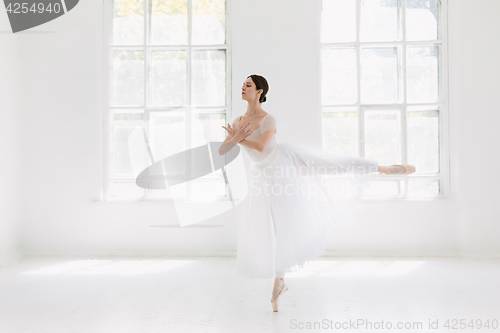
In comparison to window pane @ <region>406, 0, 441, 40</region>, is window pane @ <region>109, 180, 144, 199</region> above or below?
below

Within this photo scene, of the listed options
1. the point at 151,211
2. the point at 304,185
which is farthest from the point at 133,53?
the point at 304,185

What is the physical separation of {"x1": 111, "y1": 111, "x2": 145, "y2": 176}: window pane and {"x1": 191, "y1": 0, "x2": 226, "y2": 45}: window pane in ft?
3.75

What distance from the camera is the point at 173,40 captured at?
4398 mm

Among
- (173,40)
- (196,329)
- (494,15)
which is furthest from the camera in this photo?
(173,40)

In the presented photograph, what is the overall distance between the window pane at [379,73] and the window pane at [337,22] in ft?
0.87

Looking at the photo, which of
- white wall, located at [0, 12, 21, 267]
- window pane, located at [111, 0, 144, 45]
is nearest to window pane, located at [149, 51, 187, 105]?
window pane, located at [111, 0, 144, 45]

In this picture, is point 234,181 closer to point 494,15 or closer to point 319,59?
point 319,59

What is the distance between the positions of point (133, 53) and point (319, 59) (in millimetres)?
2156

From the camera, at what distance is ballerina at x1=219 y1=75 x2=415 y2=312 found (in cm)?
247

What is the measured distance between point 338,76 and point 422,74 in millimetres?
944

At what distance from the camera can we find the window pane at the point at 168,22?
14.4ft

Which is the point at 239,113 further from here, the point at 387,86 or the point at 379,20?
the point at 379,20

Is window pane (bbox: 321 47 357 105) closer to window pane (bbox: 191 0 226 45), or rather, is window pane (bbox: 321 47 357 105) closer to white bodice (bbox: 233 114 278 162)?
window pane (bbox: 191 0 226 45)

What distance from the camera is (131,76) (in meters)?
4.43
